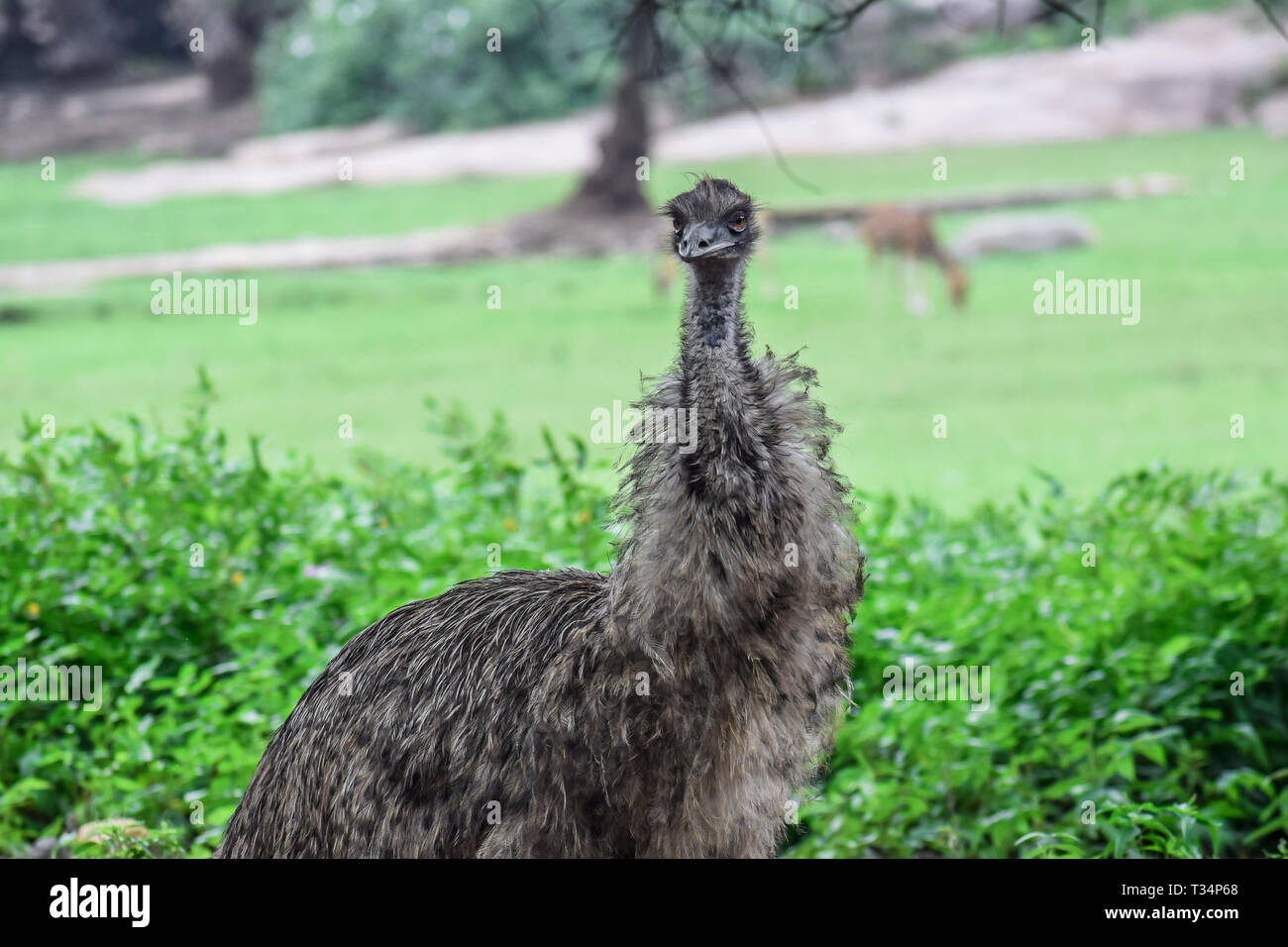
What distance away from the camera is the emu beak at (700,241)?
299 centimetres

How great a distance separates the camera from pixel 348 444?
10898 mm

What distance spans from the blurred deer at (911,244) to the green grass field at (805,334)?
0.27 m

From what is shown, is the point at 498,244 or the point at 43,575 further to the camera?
the point at 498,244

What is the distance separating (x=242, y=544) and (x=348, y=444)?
5.31 meters

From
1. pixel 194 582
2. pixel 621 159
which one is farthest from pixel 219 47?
pixel 194 582

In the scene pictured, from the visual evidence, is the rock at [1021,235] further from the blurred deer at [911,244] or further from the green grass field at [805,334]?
the blurred deer at [911,244]

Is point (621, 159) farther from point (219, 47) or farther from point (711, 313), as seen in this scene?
point (711, 313)

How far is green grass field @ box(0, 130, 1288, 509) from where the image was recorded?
1118 centimetres

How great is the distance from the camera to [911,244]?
15.4m

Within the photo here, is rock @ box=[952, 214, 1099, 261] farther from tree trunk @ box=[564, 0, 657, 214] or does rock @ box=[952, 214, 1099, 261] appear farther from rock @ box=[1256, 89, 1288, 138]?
rock @ box=[1256, 89, 1288, 138]

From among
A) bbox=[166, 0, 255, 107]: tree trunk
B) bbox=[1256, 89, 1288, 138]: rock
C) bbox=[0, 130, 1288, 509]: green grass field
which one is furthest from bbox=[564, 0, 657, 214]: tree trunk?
bbox=[1256, 89, 1288, 138]: rock

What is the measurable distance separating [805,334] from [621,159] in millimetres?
5018
